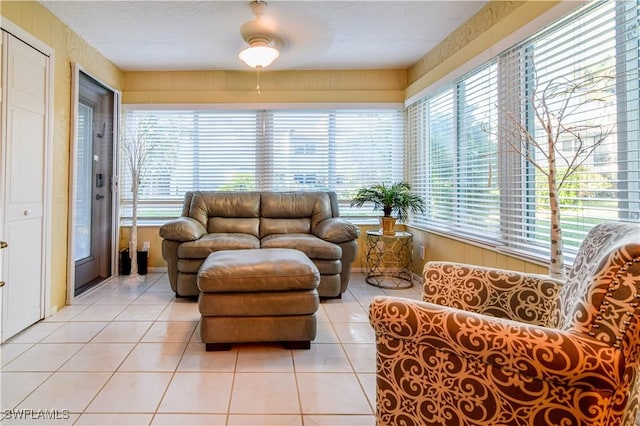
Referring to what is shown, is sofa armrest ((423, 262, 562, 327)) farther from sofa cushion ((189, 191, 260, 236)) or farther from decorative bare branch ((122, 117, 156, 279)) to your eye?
decorative bare branch ((122, 117, 156, 279))

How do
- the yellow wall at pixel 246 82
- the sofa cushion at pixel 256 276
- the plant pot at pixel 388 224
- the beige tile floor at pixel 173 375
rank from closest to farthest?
the beige tile floor at pixel 173 375 < the sofa cushion at pixel 256 276 < the yellow wall at pixel 246 82 < the plant pot at pixel 388 224

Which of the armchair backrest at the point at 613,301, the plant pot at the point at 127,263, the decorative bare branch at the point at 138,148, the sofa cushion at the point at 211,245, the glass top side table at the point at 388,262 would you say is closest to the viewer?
the armchair backrest at the point at 613,301

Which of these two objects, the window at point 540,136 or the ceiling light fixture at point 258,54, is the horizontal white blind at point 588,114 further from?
the ceiling light fixture at point 258,54

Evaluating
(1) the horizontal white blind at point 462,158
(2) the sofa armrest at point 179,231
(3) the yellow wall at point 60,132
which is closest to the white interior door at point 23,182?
(3) the yellow wall at point 60,132

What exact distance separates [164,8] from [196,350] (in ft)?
8.18

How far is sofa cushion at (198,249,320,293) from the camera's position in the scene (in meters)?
1.94

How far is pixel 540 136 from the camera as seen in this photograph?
2014mm

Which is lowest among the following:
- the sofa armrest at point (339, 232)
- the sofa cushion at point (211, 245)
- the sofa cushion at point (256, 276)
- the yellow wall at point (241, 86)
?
the sofa cushion at point (256, 276)

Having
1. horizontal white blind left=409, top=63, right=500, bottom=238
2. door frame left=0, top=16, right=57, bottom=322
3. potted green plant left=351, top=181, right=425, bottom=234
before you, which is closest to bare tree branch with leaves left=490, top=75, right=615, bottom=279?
horizontal white blind left=409, top=63, right=500, bottom=238

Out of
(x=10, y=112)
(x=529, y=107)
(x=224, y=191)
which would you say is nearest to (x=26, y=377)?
(x=10, y=112)

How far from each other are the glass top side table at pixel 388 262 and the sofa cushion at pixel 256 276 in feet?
4.95

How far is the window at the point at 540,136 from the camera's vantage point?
1542mm

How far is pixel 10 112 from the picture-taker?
2.12 m

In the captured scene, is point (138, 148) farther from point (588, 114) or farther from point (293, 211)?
point (588, 114)
